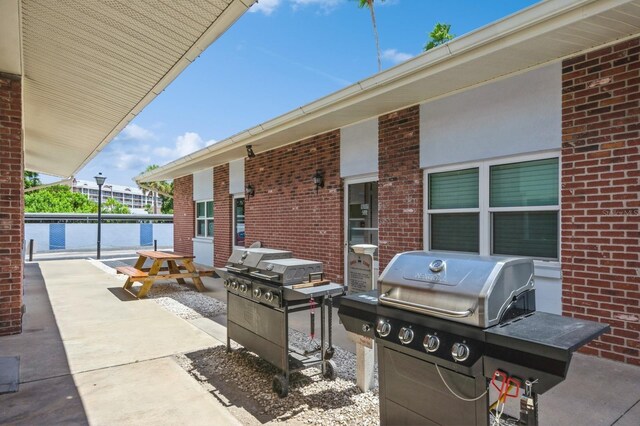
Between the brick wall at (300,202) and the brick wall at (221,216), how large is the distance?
1.12 metres

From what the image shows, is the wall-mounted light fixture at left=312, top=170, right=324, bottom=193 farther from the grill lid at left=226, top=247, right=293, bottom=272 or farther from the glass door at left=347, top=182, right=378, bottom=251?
the grill lid at left=226, top=247, right=293, bottom=272

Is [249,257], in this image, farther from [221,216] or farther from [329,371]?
[221,216]

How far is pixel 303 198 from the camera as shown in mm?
7605

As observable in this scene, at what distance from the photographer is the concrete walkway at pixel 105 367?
9.62ft

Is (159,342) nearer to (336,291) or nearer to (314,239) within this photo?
(336,291)

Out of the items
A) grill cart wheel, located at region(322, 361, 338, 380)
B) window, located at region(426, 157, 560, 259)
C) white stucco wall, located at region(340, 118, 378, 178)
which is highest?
white stucco wall, located at region(340, 118, 378, 178)

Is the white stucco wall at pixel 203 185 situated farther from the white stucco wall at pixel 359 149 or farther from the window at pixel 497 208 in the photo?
the window at pixel 497 208

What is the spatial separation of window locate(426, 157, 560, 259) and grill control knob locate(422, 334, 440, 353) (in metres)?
3.01

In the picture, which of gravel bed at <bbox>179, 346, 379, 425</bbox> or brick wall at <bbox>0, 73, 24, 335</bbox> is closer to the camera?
gravel bed at <bbox>179, 346, 379, 425</bbox>

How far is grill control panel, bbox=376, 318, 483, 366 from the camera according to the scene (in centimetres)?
180

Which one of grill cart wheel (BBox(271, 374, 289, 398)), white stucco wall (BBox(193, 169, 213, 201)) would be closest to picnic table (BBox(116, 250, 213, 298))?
white stucco wall (BBox(193, 169, 213, 201))

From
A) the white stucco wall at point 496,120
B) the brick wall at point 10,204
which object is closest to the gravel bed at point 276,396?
the brick wall at point 10,204

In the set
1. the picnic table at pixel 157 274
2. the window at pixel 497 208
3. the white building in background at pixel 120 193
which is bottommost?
the picnic table at pixel 157 274

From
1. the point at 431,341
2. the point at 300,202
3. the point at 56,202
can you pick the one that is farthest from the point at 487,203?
the point at 56,202
